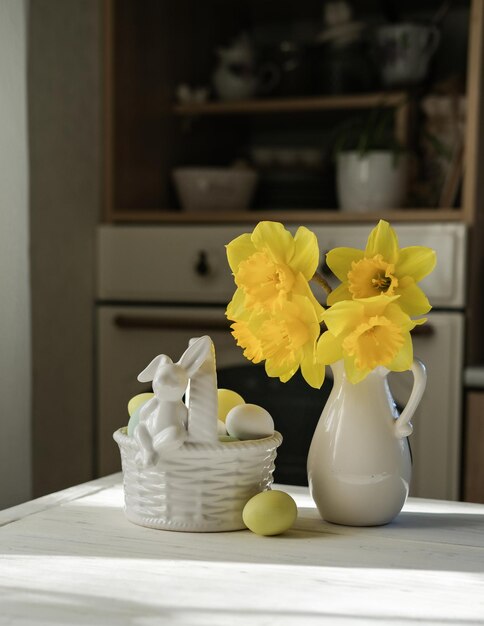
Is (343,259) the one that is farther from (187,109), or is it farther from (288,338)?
(187,109)

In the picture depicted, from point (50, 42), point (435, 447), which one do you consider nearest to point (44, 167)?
point (50, 42)

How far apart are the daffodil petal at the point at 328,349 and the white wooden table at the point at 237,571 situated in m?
0.17

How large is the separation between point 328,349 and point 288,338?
0.13 ft

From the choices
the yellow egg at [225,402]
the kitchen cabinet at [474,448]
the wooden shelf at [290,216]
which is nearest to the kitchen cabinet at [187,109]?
the wooden shelf at [290,216]

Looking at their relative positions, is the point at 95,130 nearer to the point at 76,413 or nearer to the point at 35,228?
the point at 35,228

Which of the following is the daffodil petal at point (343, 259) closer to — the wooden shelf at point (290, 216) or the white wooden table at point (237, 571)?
the white wooden table at point (237, 571)

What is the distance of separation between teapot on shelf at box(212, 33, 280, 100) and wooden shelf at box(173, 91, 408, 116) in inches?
1.7

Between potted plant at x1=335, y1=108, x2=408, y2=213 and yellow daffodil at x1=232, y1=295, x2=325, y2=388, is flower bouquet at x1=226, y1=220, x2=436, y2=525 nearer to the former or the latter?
yellow daffodil at x1=232, y1=295, x2=325, y2=388

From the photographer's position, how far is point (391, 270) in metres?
0.88

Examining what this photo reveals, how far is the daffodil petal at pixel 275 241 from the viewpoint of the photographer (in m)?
0.91

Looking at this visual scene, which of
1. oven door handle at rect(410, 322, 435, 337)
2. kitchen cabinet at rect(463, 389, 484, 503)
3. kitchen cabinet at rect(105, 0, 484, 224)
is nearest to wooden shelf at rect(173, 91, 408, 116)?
kitchen cabinet at rect(105, 0, 484, 224)

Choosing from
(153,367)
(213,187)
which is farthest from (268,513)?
(213,187)

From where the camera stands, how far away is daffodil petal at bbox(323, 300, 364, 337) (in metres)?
0.86

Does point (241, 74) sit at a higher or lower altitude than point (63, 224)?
higher
